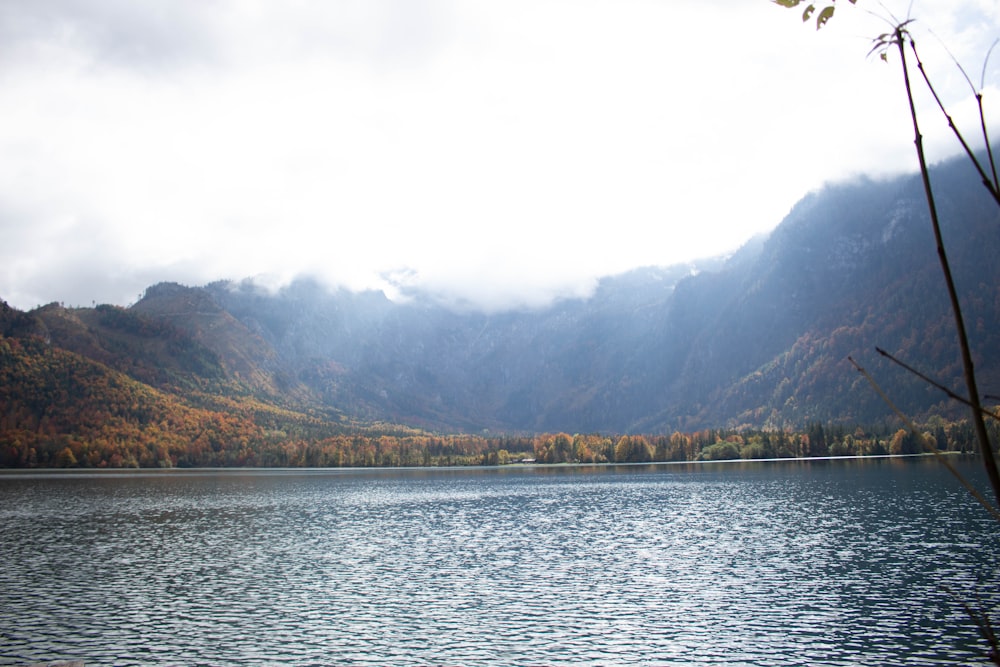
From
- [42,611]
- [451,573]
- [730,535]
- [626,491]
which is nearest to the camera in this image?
[42,611]

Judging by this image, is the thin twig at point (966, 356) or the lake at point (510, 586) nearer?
the thin twig at point (966, 356)

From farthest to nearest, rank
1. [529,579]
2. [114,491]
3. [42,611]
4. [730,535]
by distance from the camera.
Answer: [114,491] → [730,535] → [529,579] → [42,611]

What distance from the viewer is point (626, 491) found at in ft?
530

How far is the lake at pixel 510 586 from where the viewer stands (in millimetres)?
39938

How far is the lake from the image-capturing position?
3994 cm

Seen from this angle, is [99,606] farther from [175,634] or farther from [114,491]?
[114,491]

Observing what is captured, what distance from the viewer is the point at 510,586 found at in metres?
57.3

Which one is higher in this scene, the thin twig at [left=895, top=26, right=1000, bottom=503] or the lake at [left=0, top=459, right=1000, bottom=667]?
the thin twig at [left=895, top=26, right=1000, bottom=503]

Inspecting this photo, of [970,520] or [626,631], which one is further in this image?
[970,520]

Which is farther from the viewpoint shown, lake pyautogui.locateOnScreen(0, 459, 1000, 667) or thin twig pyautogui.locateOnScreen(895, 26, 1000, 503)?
lake pyautogui.locateOnScreen(0, 459, 1000, 667)

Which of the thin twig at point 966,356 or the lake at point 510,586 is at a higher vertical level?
the thin twig at point 966,356

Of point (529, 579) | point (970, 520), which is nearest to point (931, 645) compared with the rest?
point (529, 579)

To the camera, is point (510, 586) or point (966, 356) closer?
point (966, 356)

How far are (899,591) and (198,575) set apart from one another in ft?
184
